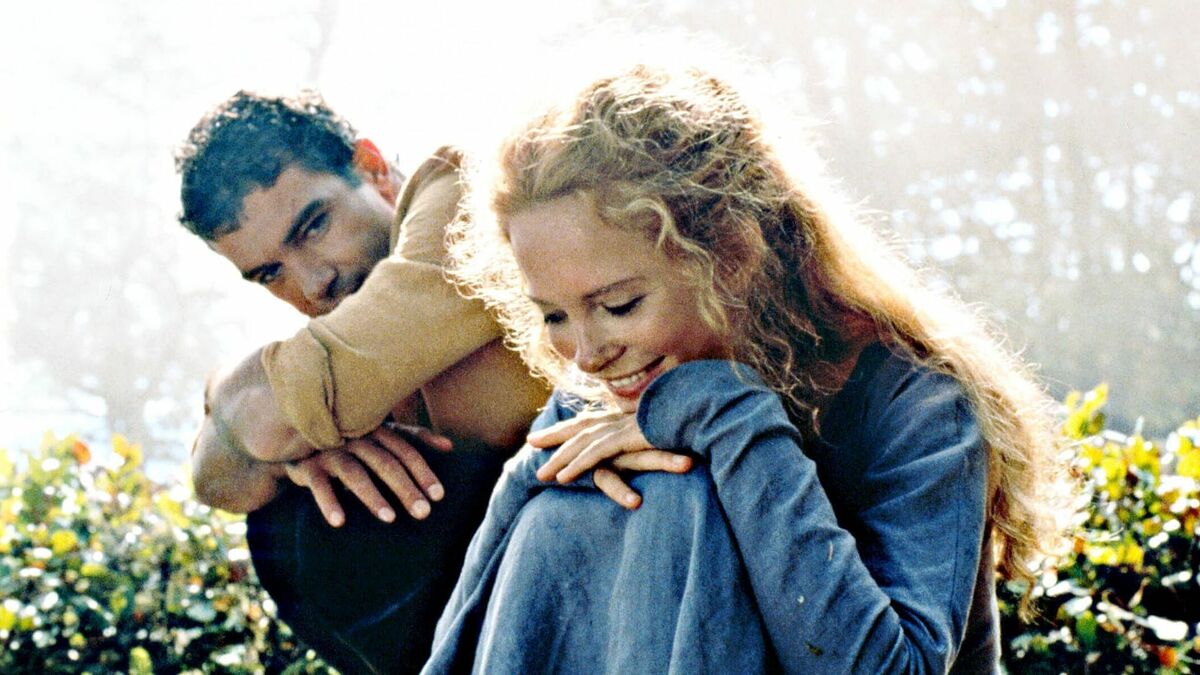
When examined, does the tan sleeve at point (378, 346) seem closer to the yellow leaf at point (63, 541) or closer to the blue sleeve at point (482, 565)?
the blue sleeve at point (482, 565)

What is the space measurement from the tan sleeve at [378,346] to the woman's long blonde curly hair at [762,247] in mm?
325

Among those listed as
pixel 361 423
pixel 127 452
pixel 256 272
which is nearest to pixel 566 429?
pixel 361 423

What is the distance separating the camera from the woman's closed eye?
218cm

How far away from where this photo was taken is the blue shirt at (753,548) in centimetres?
A: 185

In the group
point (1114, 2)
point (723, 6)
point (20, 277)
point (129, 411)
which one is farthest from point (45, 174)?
point (1114, 2)

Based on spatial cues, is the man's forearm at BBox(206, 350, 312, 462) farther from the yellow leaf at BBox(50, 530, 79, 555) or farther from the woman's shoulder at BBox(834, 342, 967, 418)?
the yellow leaf at BBox(50, 530, 79, 555)

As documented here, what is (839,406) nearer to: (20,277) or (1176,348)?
(1176,348)

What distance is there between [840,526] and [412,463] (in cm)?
106

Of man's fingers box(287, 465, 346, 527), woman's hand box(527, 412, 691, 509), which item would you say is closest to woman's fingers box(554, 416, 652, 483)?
woman's hand box(527, 412, 691, 509)

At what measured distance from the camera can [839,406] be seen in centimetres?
227

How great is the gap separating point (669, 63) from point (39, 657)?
287cm

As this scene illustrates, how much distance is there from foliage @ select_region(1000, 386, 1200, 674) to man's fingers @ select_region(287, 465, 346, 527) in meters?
1.54

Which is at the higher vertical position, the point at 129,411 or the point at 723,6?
the point at 723,6

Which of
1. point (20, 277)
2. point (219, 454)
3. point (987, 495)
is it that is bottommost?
point (20, 277)
